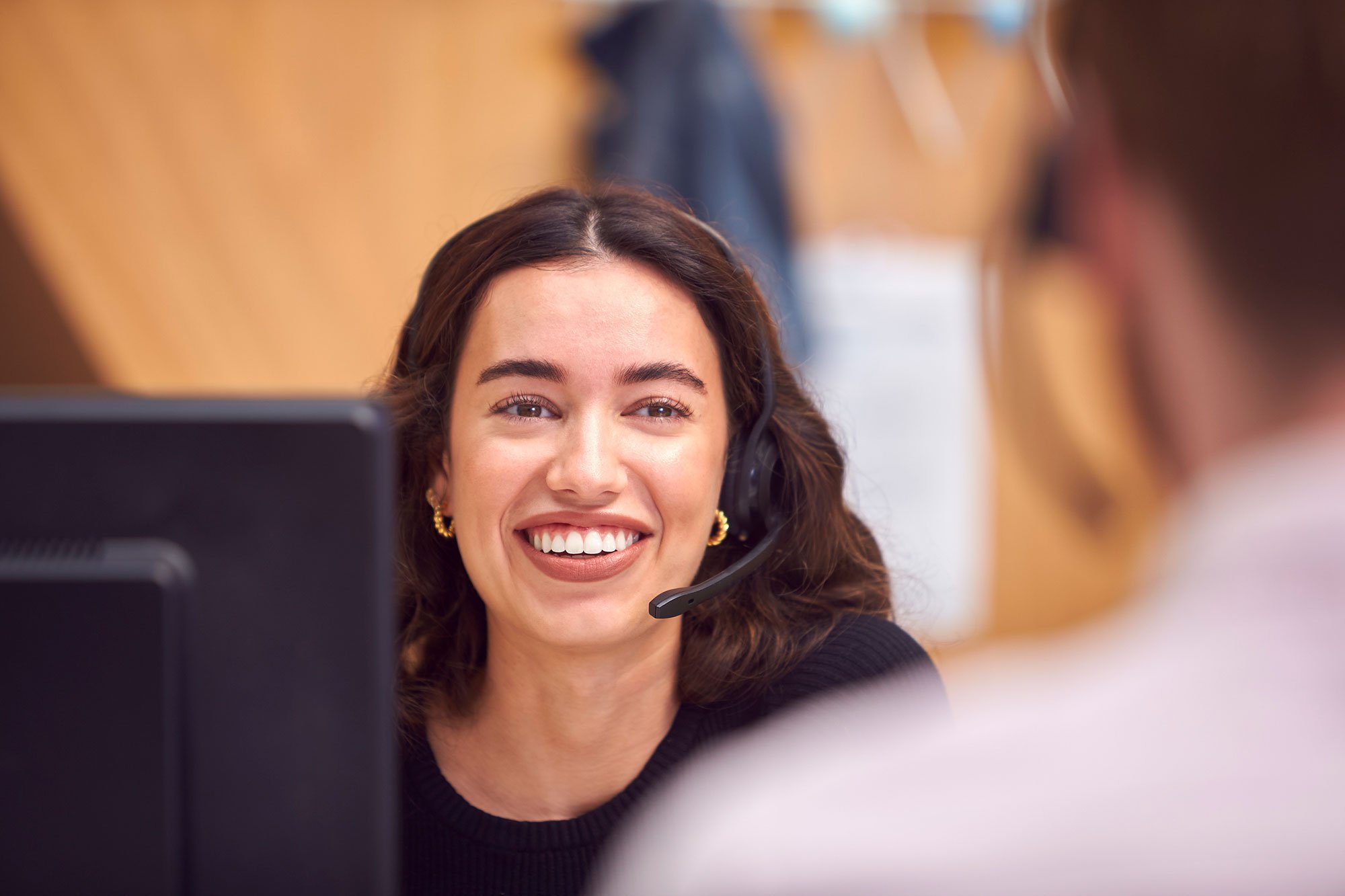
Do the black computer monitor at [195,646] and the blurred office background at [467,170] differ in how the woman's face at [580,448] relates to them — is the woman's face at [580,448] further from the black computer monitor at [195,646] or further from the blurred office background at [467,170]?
the blurred office background at [467,170]

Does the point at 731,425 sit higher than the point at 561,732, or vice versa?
the point at 731,425

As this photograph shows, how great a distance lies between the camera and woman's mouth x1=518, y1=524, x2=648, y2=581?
3.67ft

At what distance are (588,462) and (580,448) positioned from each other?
17 mm

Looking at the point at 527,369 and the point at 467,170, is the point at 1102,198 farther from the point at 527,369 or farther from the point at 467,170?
the point at 467,170

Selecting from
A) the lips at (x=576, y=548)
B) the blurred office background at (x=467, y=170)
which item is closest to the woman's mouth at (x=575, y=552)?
the lips at (x=576, y=548)

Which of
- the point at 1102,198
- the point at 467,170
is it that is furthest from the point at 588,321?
the point at 467,170

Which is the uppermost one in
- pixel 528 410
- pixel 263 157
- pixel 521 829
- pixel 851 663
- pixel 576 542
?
pixel 263 157

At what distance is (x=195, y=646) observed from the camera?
58 cm

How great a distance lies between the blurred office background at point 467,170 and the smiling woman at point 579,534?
46 cm

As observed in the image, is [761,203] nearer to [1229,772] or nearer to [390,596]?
[390,596]

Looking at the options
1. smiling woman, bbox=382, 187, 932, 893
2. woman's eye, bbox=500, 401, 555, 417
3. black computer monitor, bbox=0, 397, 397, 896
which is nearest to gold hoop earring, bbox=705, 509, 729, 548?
smiling woman, bbox=382, 187, 932, 893

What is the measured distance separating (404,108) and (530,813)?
1.56 m

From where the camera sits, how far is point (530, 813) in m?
1.17

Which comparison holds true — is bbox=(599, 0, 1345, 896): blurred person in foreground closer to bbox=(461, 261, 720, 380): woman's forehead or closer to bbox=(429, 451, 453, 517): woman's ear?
bbox=(461, 261, 720, 380): woman's forehead
